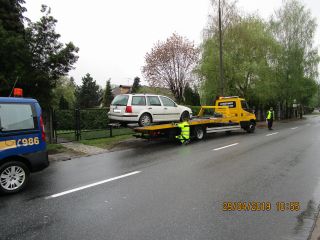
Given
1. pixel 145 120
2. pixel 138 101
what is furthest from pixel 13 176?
pixel 145 120

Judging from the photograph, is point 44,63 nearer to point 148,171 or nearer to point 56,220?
point 148,171

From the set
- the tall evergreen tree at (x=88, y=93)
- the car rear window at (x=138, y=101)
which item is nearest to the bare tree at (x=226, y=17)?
the car rear window at (x=138, y=101)

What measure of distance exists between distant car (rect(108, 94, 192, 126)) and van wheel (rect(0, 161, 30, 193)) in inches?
245

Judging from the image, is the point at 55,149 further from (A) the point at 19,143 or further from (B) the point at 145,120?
(A) the point at 19,143

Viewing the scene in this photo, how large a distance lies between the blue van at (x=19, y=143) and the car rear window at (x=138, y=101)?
234 inches

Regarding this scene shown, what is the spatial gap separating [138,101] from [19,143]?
6.81 meters

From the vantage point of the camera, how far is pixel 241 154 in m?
10.4

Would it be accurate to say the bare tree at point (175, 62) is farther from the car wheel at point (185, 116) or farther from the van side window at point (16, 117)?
the van side window at point (16, 117)

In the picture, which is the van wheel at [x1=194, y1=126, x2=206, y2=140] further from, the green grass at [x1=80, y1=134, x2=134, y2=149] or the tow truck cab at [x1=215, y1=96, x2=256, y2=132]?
the tow truck cab at [x1=215, y1=96, x2=256, y2=132]

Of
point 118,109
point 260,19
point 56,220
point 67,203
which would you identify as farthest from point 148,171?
point 260,19

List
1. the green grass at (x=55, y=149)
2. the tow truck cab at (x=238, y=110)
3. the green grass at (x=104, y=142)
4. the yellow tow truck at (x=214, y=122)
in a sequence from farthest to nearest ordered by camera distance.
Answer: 1. the tow truck cab at (x=238, y=110)
2. the green grass at (x=104, y=142)
3. the yellow tow truck at (x=214, y=122)
4. the green grass at (x=55, y=149)

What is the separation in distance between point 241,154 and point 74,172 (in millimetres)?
5632

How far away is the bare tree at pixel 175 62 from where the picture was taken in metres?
40.7
